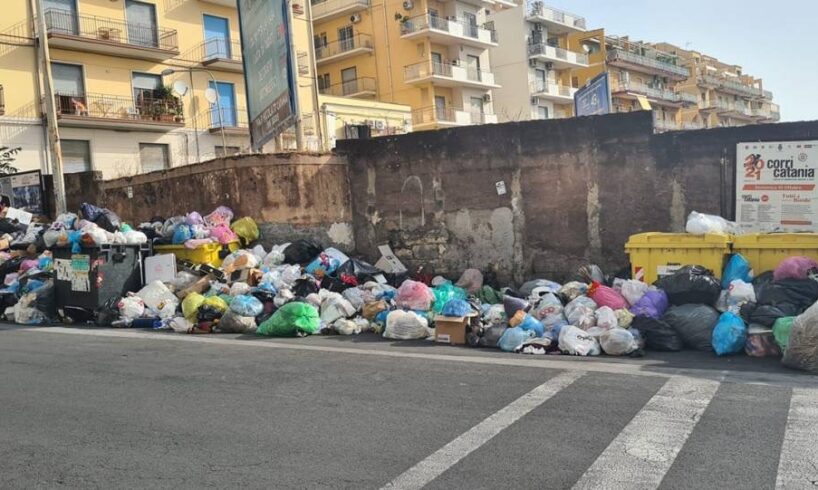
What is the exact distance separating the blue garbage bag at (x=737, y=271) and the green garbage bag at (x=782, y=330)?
1232 millimetres

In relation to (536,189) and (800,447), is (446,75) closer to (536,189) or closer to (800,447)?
(536,189)

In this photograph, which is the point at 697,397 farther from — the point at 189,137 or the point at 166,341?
the point at 189,137

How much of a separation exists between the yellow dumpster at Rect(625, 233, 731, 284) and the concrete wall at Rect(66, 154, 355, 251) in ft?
16.3

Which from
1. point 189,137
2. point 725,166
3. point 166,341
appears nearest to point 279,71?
point 166,341

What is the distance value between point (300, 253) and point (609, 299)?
554cm

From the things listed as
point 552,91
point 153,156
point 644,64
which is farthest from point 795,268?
point 644,64

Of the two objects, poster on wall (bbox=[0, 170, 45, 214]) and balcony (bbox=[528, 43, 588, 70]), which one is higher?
balcony (bbox=[528, 43, 588, 70])

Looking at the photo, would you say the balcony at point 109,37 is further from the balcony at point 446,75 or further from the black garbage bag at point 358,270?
the black garbage bag at point 358,270

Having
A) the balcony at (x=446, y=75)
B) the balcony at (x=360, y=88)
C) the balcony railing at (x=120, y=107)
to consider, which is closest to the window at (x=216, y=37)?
the balcony railing at (x=120, y=107)

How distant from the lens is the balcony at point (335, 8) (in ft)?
138

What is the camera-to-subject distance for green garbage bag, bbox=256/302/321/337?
8.08m

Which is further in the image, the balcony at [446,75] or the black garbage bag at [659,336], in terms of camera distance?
the balcony at [446,75]

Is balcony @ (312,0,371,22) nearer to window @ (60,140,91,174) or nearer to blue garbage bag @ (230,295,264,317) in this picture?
window @ (60,140,91,174)

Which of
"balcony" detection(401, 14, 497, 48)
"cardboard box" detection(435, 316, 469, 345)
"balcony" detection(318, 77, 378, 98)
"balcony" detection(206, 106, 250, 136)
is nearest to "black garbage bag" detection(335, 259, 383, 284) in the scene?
"cardboard box" detection(435, 316, 469, 345)
